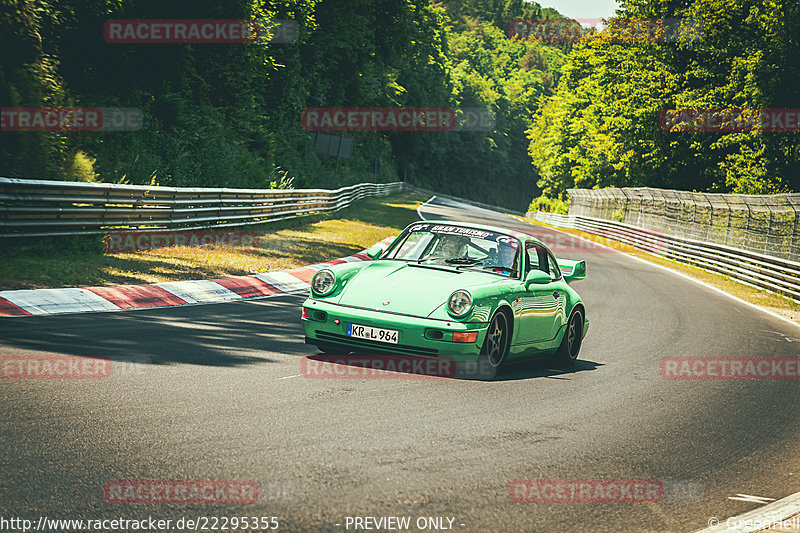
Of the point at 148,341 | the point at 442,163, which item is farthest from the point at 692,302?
the point at 442,163

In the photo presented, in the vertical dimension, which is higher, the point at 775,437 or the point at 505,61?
the point at 505,61

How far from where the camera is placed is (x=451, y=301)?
24.8 feet

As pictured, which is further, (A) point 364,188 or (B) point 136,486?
(A) point 364,188

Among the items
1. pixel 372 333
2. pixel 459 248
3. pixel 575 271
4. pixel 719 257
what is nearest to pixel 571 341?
pixel 575 271

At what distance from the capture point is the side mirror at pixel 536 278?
28.0 feet

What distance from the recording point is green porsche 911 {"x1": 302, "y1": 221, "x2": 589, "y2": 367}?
24.6 ft

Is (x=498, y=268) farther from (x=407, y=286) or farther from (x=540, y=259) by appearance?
(x=407, y=286)

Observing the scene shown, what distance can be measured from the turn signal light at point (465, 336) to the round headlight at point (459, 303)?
174 millimetres

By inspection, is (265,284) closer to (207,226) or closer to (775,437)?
(207,226)

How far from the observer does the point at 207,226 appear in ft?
62.5

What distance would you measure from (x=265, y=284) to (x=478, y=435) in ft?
30.1

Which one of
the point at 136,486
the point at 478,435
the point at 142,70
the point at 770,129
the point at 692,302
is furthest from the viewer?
the point at 770,129

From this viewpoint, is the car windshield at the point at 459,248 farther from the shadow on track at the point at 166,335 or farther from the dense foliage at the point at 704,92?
the dense foliage at the point at 704,92

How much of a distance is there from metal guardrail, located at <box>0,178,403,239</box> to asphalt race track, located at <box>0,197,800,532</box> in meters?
3.77
